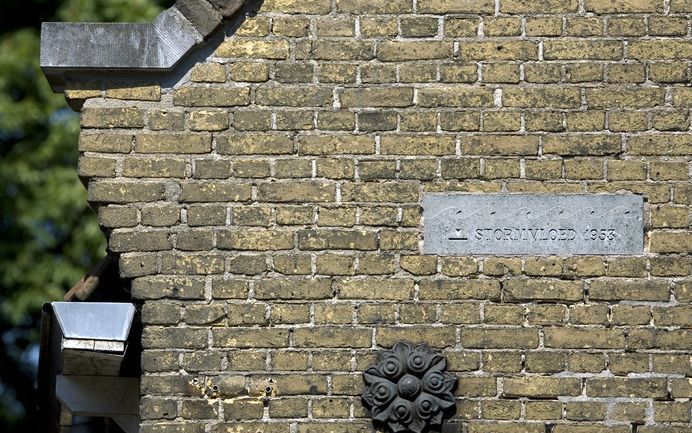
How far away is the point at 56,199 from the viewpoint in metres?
15.8

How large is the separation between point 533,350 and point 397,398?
626 mm

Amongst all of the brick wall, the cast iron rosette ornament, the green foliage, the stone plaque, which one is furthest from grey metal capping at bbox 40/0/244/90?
the green foliage

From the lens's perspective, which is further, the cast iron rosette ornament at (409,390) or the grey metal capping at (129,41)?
the grey metal capping at (129,41)

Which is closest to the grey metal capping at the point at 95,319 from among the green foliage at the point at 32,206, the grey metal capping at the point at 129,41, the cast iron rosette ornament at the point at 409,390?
the grey metal capping at the point at 129,41

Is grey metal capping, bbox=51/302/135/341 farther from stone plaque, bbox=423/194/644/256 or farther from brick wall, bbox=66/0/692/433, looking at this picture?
stone plaque, bbox=423/194/644/256

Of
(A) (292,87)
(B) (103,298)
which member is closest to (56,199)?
(B) (103,298)

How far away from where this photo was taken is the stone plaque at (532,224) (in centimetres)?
679

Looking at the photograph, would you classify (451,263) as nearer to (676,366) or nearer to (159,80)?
(676,366)

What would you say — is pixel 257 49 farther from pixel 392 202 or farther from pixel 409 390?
pixel 409 390

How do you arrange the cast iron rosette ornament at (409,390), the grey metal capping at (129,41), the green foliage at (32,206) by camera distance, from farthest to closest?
the green foliage at (32,206)
the grey metal capping at (129,41)
the cast iron rosette ornament at (409,390)

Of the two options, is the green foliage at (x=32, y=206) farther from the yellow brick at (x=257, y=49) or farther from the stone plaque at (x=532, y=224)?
Answer: the stone plaque at (x=532, y=224)

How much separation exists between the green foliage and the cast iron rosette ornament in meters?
9.11

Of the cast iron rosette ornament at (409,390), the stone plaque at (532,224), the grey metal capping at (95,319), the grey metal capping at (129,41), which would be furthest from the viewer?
the grey metal capping at (95,319)

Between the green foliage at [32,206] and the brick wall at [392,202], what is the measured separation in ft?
28.6
